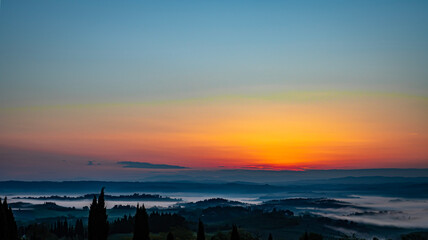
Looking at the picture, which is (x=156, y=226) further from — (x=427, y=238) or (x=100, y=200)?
(x=100, y=200)

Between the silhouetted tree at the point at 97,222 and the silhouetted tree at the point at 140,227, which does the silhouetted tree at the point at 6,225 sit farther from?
the silhouetted tree at the point at 140,227

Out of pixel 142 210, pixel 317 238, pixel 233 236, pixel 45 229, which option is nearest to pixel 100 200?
pixel 142 210

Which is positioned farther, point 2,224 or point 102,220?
point 102,220

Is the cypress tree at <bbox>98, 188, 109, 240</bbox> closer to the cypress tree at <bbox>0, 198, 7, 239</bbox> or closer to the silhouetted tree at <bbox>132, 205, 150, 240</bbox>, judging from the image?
the silhouetted tree at <bbox>132, 205, 150, 240</bbox>

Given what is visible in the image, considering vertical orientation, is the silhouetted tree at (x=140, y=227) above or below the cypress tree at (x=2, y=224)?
below

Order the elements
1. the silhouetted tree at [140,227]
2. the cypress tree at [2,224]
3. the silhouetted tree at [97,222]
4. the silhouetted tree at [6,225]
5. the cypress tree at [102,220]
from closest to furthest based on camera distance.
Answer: the cypress tree at [2,224] → the silhouetted tree at [6,225] → the silhouetted tree at [97,222] → the cypress tree at [102,220] → the silhouetted tree at [140,227]

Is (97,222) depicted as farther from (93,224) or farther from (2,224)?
(2,224)

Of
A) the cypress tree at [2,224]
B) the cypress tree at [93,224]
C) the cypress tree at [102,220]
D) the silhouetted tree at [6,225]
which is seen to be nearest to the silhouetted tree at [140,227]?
the cypress tree at [102,220]

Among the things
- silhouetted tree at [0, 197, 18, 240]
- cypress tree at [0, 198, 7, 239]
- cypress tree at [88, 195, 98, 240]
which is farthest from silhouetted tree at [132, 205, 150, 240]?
cypress tree at [0, 198, 7, 239]

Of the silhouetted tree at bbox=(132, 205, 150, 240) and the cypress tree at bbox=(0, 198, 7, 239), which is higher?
the cypress tree at bbox=(0, 198, 7, 239)

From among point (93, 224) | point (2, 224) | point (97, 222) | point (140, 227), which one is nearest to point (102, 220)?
point (97, 222)

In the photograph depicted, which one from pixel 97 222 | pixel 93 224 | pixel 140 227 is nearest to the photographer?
pixel 93 224

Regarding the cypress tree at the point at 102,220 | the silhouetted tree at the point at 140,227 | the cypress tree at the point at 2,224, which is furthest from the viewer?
the silhouetted tree at the point at 140,227
